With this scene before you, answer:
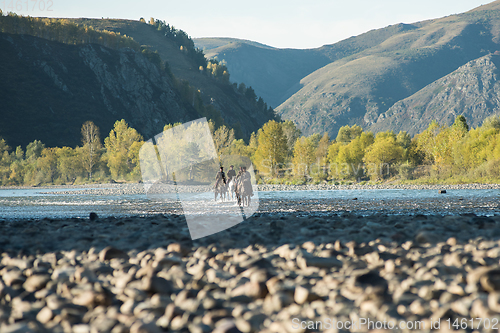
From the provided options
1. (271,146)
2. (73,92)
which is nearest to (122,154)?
(271,146)

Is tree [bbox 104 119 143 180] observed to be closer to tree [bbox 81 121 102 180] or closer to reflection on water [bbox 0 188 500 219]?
tree [bbox 81 121 102 180]

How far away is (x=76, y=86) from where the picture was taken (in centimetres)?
14400

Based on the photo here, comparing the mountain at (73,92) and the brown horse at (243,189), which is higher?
the mountain at (73,92)

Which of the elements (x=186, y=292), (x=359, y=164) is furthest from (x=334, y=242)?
(x=359, y=164)

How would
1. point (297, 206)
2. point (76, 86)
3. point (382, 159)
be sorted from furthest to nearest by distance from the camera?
point (76, 86) → point (382, 159) → point (297, 206)

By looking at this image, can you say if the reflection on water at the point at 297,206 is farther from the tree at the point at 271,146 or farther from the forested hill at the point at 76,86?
the forested hill at the point at 76,86

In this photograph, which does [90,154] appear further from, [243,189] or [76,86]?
[243,189]

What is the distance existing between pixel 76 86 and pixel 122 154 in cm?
5843

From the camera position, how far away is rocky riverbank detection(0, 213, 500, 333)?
3.94 m

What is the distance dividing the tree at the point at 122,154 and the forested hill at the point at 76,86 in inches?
1028

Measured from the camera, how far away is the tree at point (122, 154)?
9944cm

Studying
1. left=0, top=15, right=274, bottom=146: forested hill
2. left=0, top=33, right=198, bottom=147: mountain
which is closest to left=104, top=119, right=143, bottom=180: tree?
left=0, top=33, right=198, bottom=147: mountain

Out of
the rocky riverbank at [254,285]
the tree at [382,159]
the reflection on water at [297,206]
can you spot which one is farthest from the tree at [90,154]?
the rocky riverbank at [254,285]

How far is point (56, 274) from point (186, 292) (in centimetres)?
237
